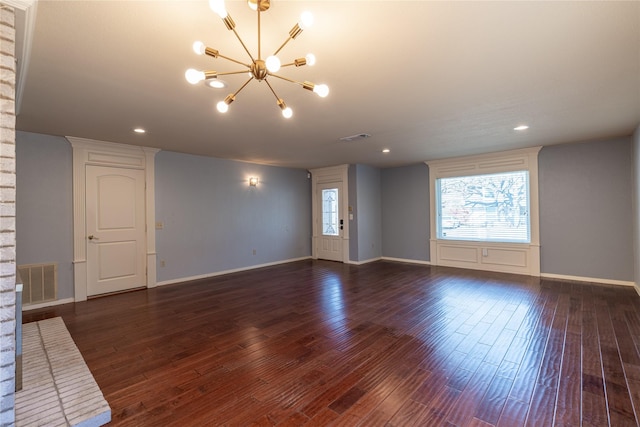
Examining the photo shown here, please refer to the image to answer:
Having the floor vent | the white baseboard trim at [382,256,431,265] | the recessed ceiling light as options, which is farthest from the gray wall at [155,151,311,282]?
the recessed ceiling light

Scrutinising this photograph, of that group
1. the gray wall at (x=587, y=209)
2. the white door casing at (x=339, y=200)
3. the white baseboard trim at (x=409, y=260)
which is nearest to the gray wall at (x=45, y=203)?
the white door casing at (x=339, y=200)

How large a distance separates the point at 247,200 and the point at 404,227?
12.6 feet

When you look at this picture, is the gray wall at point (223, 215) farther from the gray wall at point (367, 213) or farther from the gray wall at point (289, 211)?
the gray wall at point (367, 213)

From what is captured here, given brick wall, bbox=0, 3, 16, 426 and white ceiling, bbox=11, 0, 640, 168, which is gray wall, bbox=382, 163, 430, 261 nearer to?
white ceiling, bbox=11, 0, 640, 168

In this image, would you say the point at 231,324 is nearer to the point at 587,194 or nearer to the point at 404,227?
the point at 404,227

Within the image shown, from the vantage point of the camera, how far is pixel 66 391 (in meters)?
2.21

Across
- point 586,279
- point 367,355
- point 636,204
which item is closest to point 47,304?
point 367,355

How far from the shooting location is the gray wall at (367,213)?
725 centimetres

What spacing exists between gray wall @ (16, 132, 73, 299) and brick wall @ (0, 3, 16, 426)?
3468 millimetres

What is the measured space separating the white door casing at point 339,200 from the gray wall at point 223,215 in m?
0.27

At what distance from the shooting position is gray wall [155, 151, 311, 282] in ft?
18.1

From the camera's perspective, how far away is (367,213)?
24.6 ft

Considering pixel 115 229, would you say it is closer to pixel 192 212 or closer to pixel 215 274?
pixel 192 212

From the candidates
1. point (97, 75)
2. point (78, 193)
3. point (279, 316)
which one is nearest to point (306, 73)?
point (97, 75)
